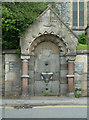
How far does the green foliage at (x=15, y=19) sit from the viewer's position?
516 inches

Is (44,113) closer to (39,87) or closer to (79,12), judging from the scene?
(39,87)

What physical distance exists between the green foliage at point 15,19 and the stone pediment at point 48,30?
0.41 meters

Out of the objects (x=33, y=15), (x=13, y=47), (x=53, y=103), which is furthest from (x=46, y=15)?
(x=53, y=103)

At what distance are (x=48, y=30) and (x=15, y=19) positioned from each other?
7.78 ft

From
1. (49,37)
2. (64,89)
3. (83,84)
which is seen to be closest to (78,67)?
(83,84)

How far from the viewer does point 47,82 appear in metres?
14.8

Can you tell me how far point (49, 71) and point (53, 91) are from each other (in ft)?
4.54

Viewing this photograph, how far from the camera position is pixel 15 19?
1309 centimetres

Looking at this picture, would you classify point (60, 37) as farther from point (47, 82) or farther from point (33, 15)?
point (47, 82)

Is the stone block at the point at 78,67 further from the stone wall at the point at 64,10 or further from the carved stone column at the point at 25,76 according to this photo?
the stone wall at the point at 64,10

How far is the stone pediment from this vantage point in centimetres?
1406

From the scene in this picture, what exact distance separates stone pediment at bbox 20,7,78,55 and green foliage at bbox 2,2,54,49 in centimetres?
41

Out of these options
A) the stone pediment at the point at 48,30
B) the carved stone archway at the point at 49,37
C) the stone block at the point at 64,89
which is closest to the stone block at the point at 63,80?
the stone block at the point at 64,89

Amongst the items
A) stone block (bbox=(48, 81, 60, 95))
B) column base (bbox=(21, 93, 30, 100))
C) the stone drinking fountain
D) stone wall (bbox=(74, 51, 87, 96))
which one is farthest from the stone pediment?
column base (bbox=(21, 93, 30, 100))
